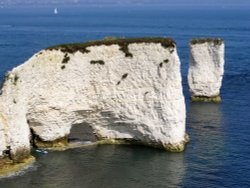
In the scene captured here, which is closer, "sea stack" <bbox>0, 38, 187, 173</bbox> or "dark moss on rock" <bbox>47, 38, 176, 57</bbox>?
"sea stack" <bbox>0, 38, 187, 173</bbox>

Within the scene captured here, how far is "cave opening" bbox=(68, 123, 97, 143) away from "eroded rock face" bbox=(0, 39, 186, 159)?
239cm

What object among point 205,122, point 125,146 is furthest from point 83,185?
point 205,122

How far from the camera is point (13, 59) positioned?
95.8 meters

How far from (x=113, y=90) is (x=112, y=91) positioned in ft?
0.42

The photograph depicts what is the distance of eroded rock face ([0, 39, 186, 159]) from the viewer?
147 ft

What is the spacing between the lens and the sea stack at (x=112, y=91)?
4481 cm

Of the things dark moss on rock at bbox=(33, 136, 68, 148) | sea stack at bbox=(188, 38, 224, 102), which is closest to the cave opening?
dark moss on rock at bbox=(33, 136, 68, 148)

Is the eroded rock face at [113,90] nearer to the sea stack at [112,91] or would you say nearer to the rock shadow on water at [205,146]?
the sea stack at [112,91]

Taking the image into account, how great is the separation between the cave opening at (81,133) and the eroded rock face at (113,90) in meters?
2.39

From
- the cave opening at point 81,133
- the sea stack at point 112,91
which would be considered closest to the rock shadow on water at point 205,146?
the sea stack at point 112,91

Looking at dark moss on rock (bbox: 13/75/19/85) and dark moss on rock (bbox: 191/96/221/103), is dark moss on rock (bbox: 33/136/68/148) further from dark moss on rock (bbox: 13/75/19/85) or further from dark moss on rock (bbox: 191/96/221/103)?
dark moss on rock (bbox: 191/96/221/103)

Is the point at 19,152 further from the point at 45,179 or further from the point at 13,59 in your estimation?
the point at 13,59

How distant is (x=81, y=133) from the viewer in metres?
50.3

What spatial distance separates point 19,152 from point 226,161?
17360 mm
